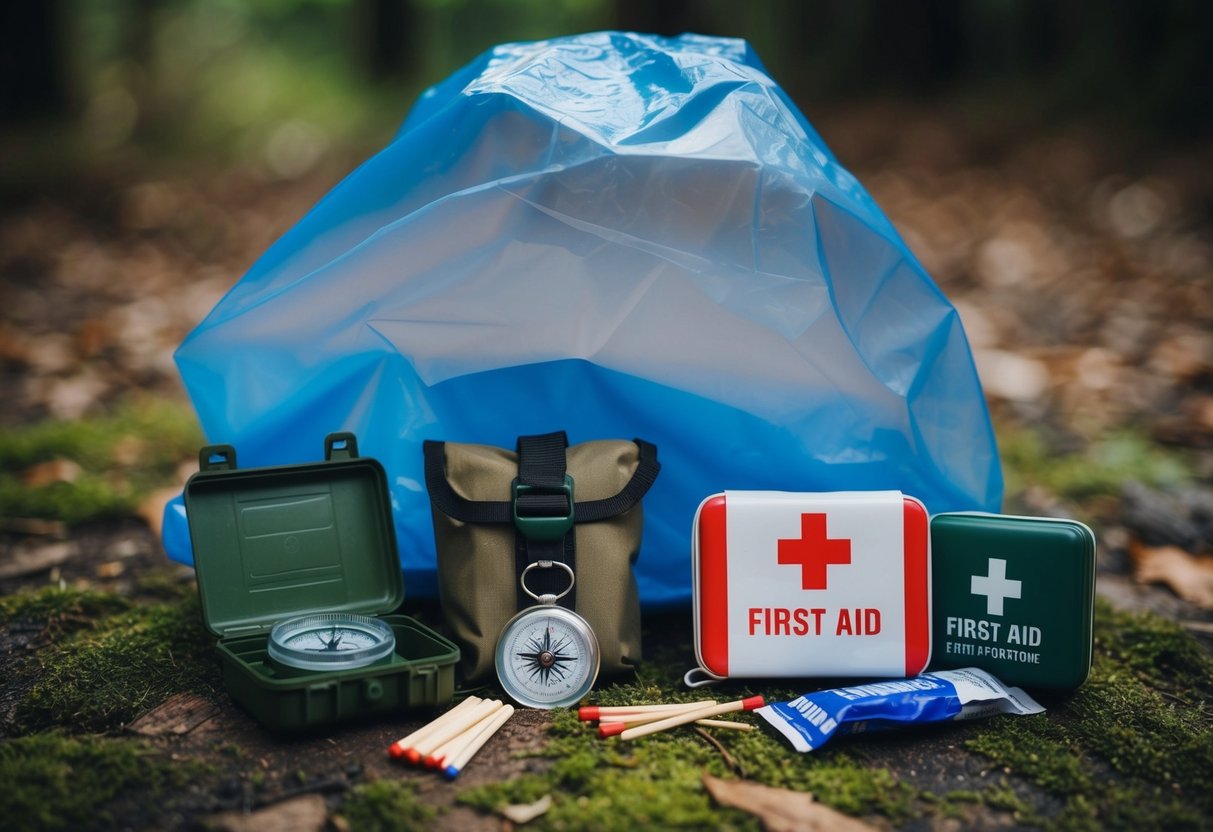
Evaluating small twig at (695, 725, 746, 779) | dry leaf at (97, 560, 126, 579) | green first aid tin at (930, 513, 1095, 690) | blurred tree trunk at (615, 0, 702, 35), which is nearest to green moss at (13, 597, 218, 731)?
dry leaf at (97, 560, 126, 579)

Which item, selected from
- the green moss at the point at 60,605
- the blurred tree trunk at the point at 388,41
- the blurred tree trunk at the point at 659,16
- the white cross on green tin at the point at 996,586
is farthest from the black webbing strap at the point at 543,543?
the blurred tree trunk at the point at 388,41

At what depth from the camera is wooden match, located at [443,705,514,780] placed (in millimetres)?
1763

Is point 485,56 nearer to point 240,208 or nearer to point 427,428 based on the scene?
point 427,428

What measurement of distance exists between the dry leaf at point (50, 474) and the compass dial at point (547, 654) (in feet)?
5.88

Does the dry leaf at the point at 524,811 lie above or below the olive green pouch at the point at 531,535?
below

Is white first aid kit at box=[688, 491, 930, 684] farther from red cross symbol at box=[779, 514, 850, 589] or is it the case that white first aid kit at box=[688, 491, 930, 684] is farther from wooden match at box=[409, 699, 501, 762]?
wooden match at box=[409, 699, 501, 762]

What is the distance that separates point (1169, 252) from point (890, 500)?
4098 mm

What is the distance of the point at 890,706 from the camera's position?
6.20 feet

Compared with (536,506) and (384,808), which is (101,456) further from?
(384,808)

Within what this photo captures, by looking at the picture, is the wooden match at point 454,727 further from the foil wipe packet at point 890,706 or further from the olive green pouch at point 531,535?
the foil wipe packet at point 890,706

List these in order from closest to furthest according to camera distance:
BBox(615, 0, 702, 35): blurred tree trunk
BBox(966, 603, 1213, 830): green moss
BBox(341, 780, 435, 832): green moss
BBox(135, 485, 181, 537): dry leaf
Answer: BBox(341, 780, 435, 832): green moss → BBox(966, 603, 1213, 830): green moss → BBox(135, 485, 181, 537): dry leaf → BBox(615, 0, 702, 35): blurred tree trunk

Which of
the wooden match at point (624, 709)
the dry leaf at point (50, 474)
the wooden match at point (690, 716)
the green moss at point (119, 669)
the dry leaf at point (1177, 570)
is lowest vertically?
the dry leaf at point (1177, 570)

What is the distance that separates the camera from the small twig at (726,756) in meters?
1.80

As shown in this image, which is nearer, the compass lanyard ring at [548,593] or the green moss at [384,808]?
the green moss at [384,808]
